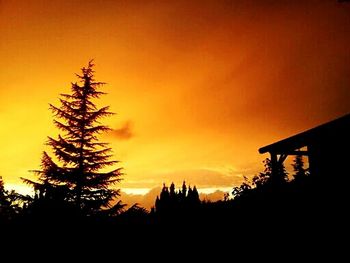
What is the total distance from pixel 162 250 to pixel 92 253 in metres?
2.02

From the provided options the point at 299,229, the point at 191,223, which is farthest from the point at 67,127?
the point at 299,229

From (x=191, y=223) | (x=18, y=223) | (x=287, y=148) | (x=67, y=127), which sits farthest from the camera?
(x=67, y=127)

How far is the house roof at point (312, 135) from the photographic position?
9.59 m

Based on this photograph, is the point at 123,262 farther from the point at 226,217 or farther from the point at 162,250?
the point at 226,217

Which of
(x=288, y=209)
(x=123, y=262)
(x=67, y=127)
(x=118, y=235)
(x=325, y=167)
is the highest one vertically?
(x=67, y=127)

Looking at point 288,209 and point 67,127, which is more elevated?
point 67,127

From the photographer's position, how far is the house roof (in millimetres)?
9594

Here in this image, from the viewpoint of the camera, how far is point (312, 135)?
10266 millimetres

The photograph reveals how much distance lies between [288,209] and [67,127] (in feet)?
53.6

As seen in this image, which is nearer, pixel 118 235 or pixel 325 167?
pixel 118 235

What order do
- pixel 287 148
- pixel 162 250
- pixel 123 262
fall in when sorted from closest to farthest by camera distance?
pixel 123 262
pixel 162 250
pixel 287 148

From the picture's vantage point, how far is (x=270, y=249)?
7398 mm

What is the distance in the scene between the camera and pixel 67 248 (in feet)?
22.2

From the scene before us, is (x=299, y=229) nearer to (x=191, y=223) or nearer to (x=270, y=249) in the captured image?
(x=270, y=249)
